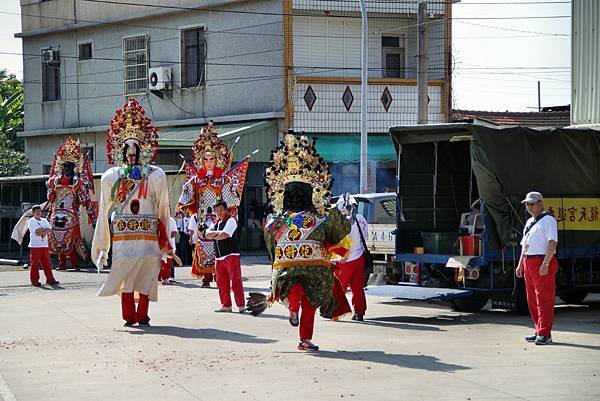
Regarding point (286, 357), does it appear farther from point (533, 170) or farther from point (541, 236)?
point (533, 170)

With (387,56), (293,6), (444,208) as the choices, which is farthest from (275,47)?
(444,208)

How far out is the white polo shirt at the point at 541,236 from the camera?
13570 millimetres

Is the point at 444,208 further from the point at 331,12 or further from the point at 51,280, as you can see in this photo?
the point at 331,12

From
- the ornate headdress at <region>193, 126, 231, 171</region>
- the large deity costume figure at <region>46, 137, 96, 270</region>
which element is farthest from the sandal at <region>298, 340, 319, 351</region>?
the large deity costume figure at <region>46, 137, 96, 270</region>

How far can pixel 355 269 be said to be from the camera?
1641 cm

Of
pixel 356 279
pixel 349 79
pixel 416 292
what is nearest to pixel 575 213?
pixel 416 292

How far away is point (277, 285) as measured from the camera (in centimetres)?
1305

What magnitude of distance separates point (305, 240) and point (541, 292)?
2889mm

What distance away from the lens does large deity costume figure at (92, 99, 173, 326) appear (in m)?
15.5

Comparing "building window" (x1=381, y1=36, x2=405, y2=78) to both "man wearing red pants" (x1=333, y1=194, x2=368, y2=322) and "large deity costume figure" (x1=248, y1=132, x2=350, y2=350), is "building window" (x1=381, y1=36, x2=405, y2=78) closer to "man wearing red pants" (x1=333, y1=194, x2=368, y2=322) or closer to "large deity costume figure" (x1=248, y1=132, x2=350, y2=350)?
"man wearing red pants" (x1=333, y1=194, x2=368, y2=322)

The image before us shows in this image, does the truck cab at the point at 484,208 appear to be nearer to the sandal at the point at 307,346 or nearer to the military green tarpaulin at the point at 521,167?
the military green tarpaulin at the point at 521,167

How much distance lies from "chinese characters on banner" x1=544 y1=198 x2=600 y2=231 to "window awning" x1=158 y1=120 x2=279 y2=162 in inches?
674

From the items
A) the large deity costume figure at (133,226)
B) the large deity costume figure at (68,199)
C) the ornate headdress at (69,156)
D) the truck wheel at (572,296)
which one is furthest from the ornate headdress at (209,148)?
the ornate headdress at (69,156)

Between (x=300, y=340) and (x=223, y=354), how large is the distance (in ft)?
2.99
